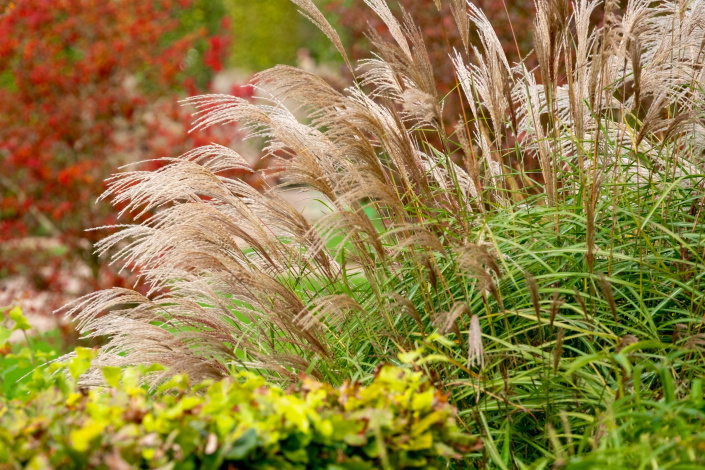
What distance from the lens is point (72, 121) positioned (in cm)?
620

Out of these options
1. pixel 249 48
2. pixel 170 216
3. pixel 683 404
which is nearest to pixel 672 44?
pixel 683 404

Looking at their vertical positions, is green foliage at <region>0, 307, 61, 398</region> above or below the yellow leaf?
below

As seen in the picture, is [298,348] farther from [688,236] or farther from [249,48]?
[249,48]

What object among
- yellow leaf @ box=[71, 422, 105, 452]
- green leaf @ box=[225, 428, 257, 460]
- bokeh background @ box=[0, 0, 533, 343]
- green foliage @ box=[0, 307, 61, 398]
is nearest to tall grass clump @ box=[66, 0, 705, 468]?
green foliage @ box=[0, 307, 61, 398]

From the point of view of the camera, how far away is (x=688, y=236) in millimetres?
2678

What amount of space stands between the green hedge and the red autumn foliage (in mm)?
4523

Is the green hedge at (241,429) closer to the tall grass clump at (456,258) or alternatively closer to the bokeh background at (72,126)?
the tall grass clump at (456,258)

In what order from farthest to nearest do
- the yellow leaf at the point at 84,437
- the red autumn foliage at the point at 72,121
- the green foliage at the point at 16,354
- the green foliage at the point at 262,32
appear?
the green foliage at the point at 262,32
the red autumn foliage at the point at 72,121
the green foliage at the point at 16,354
the yellow leaf at the point at 84,437

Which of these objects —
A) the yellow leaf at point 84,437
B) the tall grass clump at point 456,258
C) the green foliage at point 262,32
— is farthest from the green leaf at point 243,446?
the green foliage at point 262,32

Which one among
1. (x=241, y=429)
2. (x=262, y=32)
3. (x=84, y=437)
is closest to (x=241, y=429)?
(x=241, y=429)

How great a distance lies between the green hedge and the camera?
5.15 ft

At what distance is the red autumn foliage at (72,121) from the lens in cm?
611

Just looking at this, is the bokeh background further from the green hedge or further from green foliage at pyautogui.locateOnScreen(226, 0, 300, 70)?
green foliage at pyautogui.locateOnScreen(226, 0, 300, 70)

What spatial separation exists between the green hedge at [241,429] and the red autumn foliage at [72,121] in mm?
4523
